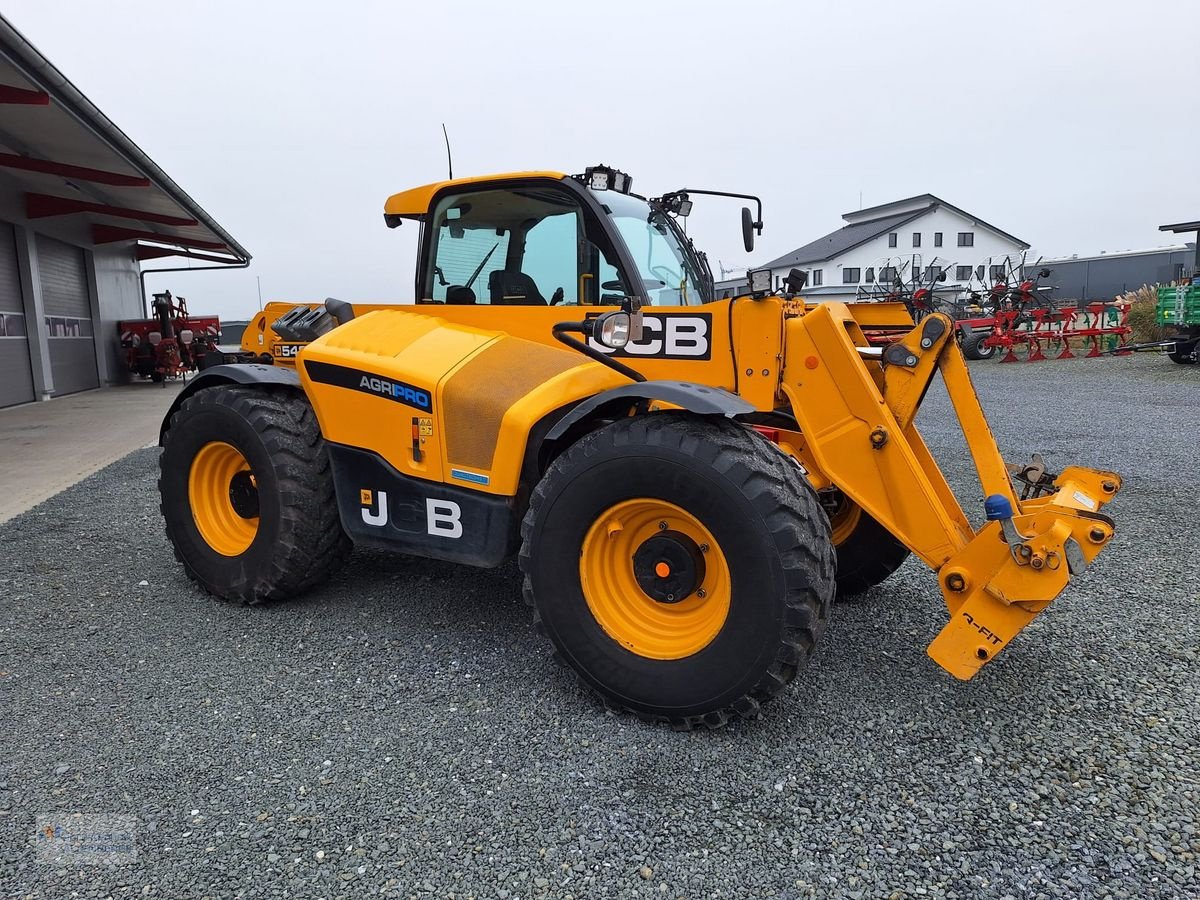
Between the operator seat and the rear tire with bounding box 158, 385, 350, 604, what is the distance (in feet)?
3.55

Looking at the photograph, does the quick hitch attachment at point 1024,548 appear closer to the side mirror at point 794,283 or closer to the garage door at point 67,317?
the side mirror at point 794,283

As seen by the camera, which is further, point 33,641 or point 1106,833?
point 33,641

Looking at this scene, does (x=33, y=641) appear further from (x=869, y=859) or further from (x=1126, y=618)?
(x=1126, y=618)

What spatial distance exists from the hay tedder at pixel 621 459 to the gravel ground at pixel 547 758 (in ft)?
0.90

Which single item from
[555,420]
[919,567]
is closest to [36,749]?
[555,420]

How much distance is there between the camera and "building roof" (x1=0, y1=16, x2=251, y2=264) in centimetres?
791

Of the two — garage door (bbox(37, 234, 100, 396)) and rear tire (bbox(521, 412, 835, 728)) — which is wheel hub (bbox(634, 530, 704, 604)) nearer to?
rear tire (bbox(521, 412, 835, 728))

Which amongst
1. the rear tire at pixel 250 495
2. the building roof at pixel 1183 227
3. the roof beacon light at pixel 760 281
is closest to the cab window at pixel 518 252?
the roof beacon light at pixel 760 281

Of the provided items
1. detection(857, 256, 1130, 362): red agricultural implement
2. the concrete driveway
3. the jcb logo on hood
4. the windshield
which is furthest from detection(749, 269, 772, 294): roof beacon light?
detection(857, 256, 1130, 362): red agricultural implement

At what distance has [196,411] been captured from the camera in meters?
4.03

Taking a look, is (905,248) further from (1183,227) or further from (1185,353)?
(1185,353)

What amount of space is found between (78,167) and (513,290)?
11.4m

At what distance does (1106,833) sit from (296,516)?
3260 mm

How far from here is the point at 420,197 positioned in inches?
157
